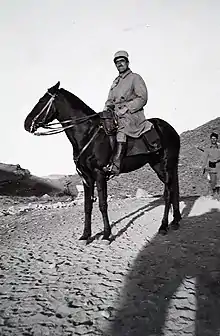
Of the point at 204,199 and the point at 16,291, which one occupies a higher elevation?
the point at 204,199

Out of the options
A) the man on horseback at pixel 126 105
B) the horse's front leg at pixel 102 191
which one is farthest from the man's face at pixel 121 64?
the horse's front leg at pixel 102 191

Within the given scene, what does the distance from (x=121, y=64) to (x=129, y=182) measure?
1614 cm

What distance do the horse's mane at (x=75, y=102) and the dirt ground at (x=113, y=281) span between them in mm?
2631

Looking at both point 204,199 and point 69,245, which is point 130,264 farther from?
point 204,199

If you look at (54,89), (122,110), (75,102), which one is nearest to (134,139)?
(122,110)

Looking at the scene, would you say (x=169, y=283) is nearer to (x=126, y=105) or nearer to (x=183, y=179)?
(x=126, y=105)

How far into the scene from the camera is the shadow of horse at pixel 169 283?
4086 millimetres

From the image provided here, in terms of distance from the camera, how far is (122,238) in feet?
27.1

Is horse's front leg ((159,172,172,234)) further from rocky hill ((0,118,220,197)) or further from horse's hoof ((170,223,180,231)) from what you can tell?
rocky hill ((0,118,220,197))

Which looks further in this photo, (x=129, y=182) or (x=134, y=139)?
(x=129, y=182)

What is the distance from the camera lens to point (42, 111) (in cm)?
778

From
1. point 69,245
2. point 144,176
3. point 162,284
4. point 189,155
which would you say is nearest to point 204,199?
point 69,245

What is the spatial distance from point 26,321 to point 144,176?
21394 millimetres

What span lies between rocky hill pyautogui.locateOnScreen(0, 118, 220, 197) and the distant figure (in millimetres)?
5561
